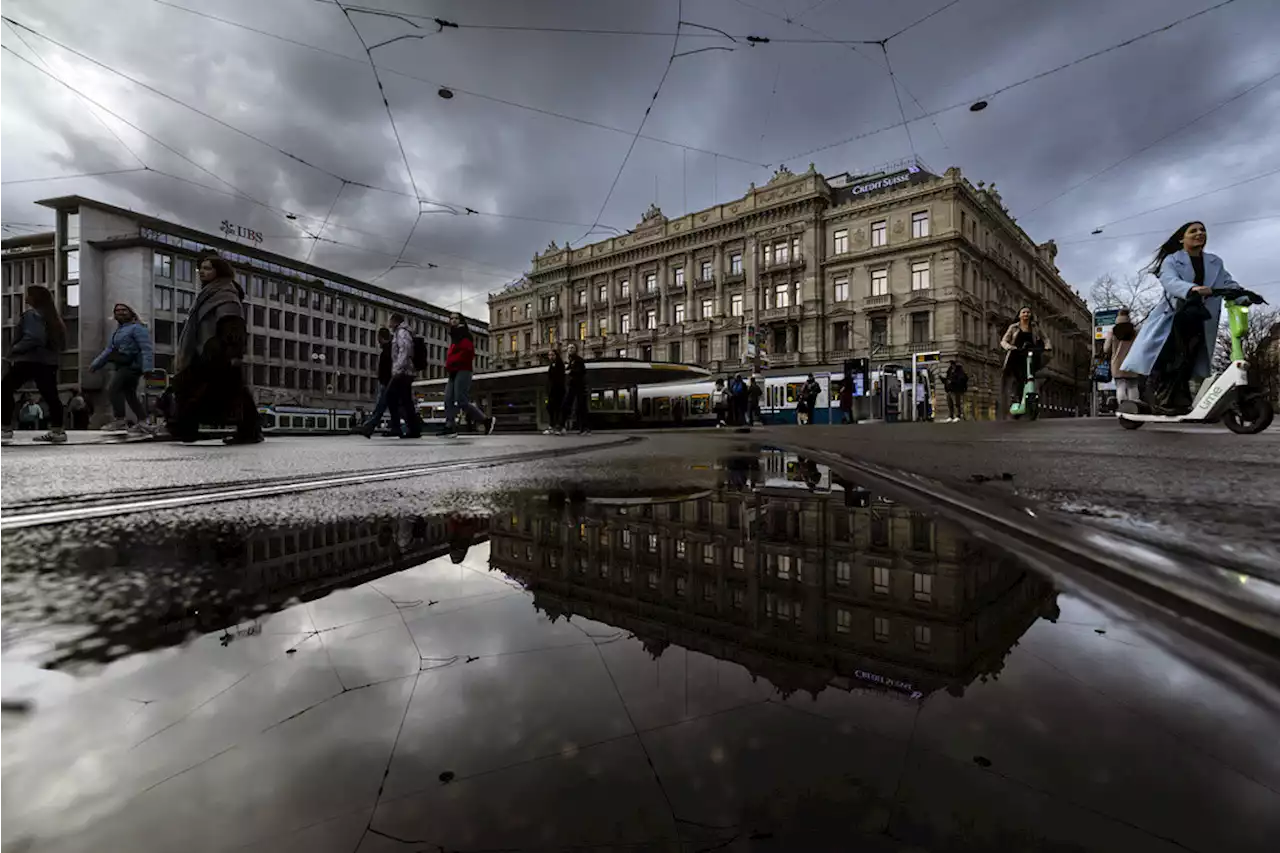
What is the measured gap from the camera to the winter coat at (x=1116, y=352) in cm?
552

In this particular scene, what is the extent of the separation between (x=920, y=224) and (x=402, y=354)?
3611cm

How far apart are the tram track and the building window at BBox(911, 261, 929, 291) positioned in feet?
124

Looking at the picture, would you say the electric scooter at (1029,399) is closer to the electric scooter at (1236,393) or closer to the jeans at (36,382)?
the electric scooter at (1236,393)

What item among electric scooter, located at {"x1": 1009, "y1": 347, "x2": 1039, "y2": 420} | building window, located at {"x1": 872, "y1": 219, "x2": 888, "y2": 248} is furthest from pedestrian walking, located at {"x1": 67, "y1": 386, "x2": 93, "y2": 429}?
building window, located at {"x1": 872, "y1": 219, "x2": 888, "y2": 248}

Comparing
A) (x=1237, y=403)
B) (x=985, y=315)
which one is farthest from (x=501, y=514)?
(x=985, y=315)

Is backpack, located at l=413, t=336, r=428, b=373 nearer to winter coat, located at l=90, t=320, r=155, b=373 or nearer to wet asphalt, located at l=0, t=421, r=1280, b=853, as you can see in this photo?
winter coat, located at l=90, t=320, r=155, b=373

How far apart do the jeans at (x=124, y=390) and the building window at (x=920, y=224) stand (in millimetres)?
38305

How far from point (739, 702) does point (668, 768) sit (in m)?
0.15

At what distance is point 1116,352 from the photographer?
6133mm

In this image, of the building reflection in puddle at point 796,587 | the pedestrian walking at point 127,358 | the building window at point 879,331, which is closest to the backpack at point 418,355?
the pedestrian walking at point 127,358

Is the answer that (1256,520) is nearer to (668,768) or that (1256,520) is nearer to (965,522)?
(965,522)

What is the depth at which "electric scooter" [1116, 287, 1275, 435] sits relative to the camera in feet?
14.9

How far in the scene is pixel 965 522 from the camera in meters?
1.78

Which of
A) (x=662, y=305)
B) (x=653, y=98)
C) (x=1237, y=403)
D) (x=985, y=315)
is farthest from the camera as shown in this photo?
(x=662, y=305)
